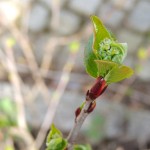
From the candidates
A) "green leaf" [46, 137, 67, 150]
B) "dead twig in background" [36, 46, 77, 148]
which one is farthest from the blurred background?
"green leaf" [46, 137, 67, 150]

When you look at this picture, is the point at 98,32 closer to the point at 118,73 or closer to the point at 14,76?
the point at 118,73

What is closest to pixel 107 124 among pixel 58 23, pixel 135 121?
pixel 135 121

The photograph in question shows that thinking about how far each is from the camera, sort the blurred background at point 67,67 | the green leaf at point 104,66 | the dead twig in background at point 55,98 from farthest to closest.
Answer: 1. the blurred background at point 67,67
2. the dead twig in background at point 55,98
3. the green leaf at point 104,66

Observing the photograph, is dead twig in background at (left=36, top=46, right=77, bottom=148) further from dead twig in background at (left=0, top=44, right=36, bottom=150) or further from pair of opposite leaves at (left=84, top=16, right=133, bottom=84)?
pair of opposite leaves at (left=84, top=16, right=133, bottom=84)

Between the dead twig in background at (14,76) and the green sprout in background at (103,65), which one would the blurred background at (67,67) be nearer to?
the dead twig in background at (14,76)

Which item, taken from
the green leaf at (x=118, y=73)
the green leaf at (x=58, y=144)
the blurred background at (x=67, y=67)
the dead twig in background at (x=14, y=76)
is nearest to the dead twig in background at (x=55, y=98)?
the blurred background at (x=67, y=67)
